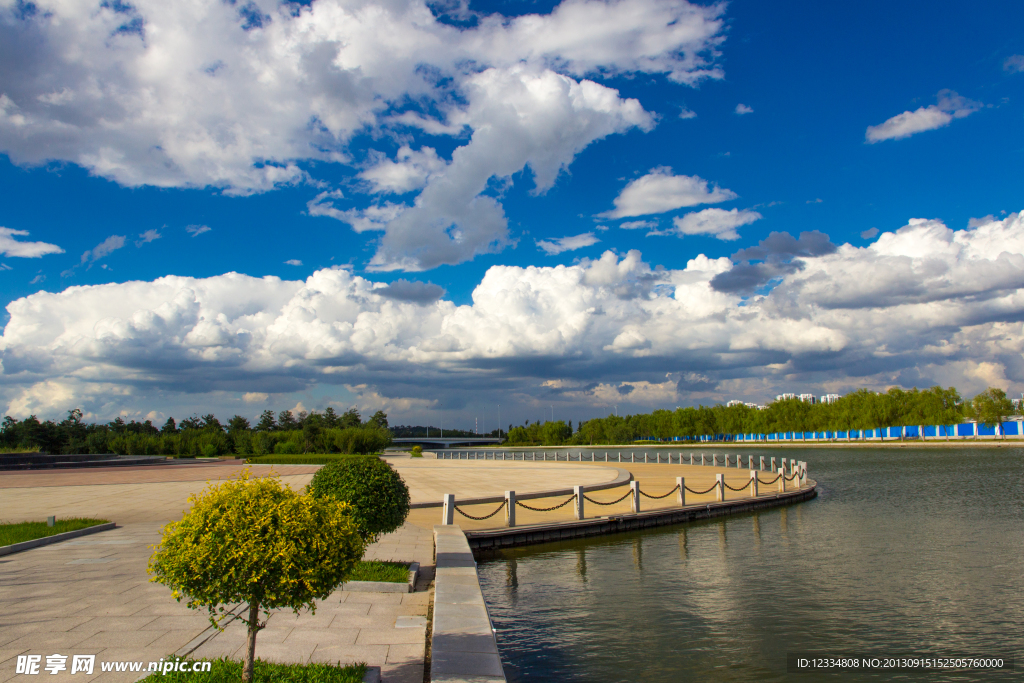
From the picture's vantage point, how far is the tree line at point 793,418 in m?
98.5

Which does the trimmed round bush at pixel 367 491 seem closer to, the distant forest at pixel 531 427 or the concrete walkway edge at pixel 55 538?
the concrete walkway edge at pixel 55 538

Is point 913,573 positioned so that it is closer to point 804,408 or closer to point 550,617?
point 550,617

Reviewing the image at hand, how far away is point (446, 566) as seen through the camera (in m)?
9.73

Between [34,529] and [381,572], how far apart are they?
29.6ft

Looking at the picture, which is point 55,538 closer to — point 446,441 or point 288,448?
point 288,448

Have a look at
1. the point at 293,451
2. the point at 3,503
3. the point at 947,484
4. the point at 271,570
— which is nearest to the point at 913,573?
the point at 271,570

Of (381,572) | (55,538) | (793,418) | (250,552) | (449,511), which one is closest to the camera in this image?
(250,552)

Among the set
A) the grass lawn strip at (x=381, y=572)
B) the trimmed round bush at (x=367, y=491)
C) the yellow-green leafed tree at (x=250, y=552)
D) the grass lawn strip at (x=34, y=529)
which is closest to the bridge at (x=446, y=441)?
the grass lawn strip at (x=34, y=529)

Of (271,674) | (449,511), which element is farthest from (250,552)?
(449,511)

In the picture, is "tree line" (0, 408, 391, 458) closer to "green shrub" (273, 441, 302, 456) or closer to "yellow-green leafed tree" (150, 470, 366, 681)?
"green shrub" (273, 441, 302, 456)

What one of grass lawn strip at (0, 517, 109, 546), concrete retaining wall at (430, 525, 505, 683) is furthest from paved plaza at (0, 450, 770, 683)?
grass lawn strip at (0, 517, 109, 546)

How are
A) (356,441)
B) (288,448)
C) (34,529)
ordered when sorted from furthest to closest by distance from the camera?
1. (288,448)
2. (356,441)
3. (34,529)

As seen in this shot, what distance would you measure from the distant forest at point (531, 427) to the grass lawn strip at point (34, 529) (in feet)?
158

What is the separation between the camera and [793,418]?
119 meters
